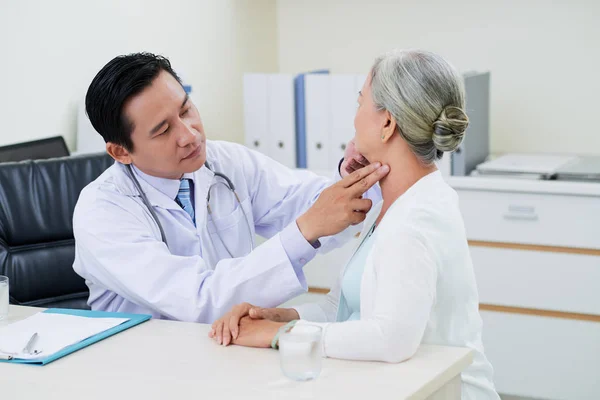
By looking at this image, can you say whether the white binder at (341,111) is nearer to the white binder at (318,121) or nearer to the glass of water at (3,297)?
the white binder at (318,121)

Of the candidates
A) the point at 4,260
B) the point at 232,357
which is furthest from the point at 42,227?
the point at 232,357

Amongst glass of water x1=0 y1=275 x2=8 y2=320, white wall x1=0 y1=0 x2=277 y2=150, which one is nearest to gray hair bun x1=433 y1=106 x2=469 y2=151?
glass of water x1=0 y1=275 x2=8 y2=320

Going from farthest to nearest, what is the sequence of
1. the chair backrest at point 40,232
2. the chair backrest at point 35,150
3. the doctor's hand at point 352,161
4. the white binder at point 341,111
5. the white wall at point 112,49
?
1. the white binder at point 341,111
2. the white wall at point 112,49
3. the chair backrest at point 35,150
4. the chair backrest at point 40,232
5. the doctor's hand at point 352,161

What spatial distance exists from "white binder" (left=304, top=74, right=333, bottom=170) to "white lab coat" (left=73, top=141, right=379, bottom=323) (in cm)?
98

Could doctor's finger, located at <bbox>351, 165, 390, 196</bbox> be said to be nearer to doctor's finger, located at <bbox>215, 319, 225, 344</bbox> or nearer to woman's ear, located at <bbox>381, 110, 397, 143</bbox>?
woman's ear, located at <bbox>381, 110, 397, 143</bbox>

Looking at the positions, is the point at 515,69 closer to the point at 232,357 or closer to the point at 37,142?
the point at 37,142

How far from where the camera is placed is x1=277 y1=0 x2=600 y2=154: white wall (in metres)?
3.23

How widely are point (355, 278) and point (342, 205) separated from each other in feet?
0.49

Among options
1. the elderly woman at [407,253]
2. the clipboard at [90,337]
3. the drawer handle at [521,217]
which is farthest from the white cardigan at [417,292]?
the drawer handle at [521,217]

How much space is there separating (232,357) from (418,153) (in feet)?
1.71

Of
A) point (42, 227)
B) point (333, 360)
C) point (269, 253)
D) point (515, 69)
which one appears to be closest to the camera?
point (333, 360)

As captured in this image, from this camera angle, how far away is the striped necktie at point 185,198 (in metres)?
2.05

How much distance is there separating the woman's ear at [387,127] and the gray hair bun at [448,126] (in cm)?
8

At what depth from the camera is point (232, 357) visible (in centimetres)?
147
